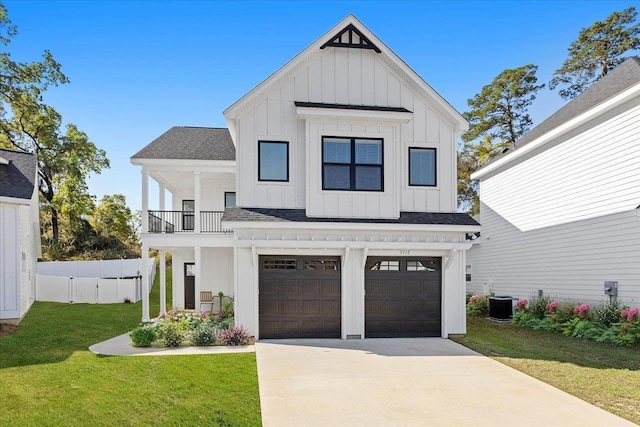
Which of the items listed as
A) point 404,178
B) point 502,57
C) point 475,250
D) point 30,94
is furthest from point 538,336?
point 30,94

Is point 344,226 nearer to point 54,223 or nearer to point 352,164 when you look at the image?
point 352,164

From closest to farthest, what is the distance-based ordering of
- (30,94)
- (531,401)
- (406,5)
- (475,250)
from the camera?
1. (531,401)
2. (406,5)
3. (475,250)
4. (30,94)

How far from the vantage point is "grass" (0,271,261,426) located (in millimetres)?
6602

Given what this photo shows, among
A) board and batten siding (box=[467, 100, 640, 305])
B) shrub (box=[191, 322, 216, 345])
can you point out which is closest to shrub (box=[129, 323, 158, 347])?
shrub (box=[191, 322, 216, 345])

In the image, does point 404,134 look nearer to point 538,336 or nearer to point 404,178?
point 404,178

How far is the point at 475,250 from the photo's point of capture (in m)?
22.7

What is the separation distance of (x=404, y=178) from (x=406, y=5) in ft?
23.2

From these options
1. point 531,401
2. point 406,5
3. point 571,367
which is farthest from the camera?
point 406,5

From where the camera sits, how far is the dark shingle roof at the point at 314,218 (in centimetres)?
1230

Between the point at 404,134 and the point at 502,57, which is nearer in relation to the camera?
the point at 404,134

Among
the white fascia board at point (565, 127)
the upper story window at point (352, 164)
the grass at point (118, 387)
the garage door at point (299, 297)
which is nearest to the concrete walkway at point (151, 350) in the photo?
the grass at point (118, 387)

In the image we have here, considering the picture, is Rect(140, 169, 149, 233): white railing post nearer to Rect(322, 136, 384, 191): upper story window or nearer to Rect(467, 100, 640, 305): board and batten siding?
Rect(322, 136, 384, 191): upper story window

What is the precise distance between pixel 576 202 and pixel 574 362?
7.32 m

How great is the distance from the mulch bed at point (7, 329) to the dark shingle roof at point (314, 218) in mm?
7237
